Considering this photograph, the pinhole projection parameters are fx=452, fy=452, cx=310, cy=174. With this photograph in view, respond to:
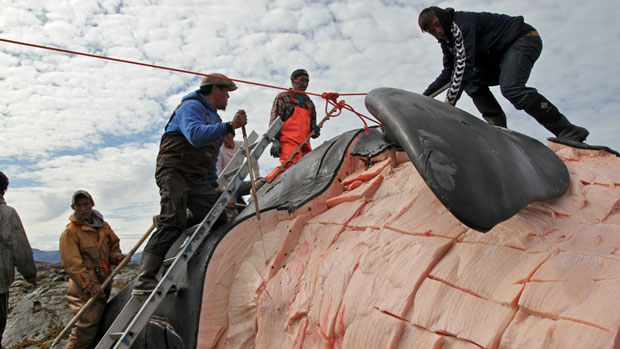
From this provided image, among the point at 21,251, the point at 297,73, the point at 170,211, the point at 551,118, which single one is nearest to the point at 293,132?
the point at 297,73

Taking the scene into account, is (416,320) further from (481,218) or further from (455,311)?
(481,218)

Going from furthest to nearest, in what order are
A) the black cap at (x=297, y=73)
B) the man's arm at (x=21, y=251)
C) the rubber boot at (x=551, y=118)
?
the black cap at (x=297, y=73), the man's arm at (x=21, y=251), the rubber boot at (x=551, y=118)

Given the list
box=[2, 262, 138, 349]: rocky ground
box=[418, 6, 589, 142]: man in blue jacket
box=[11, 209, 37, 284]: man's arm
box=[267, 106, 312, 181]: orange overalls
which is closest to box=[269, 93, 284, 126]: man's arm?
box=[267, 106, 312, 181]: orange overalls

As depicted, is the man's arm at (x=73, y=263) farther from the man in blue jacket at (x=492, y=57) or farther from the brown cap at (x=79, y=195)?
the man in blue jacket at (x=492, y=57)

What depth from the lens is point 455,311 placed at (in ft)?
6.16

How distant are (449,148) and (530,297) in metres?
0.68

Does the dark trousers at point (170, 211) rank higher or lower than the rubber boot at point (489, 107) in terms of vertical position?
lower

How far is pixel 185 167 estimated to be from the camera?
3.71m

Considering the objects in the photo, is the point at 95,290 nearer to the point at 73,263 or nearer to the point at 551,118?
the point at 73,263

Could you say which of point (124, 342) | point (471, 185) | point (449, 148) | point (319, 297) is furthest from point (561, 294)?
point (124, 342)

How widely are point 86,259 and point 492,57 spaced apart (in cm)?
451

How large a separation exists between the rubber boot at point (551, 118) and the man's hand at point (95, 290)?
13.9 ft

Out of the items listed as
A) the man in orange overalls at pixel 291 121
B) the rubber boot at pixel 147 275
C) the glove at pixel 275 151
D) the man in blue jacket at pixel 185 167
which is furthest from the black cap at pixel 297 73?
the rubber boot at pixel 147 275

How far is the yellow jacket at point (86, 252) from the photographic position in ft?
15.3
